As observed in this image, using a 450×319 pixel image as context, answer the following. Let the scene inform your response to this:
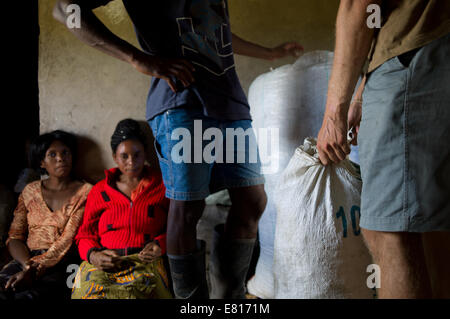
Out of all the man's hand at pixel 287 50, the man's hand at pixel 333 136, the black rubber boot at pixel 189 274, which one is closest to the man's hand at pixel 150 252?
the black rubber boot at pixel 189 274

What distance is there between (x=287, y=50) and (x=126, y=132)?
0.57 m

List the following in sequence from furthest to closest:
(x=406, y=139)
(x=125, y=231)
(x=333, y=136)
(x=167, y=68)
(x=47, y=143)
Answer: (x=47, y=143)
(x=125, y=231)
(x=167, y=68)
(x=333, y=136)
(x=406, y=139)

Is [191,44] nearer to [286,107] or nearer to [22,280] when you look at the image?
[286,107]

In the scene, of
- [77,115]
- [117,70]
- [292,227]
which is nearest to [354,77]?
[292,227]

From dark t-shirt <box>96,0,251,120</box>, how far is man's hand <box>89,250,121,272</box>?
440 mm

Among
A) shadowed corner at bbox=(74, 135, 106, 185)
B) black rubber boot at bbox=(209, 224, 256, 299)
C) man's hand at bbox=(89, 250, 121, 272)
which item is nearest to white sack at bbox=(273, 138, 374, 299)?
black rubber boot at bbox=(209, 224, 256, 299)

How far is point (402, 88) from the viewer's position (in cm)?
43

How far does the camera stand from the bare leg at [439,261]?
556 millimetres

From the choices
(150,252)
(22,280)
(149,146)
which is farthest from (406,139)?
(22,280)

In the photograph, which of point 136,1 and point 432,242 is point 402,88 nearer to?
point 432,242

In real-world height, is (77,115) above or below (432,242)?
above

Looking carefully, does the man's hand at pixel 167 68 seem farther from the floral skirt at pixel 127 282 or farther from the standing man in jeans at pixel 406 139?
the floral skirt at pixel 127 282

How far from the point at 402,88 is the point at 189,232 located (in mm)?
534

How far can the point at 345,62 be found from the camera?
52cm
